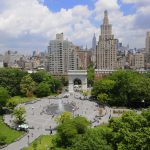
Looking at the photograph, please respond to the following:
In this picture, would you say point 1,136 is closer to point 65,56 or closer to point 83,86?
point 83,86

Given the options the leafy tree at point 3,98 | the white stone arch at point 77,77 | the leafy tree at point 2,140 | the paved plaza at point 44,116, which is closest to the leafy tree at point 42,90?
the paved plaza at point 44,116

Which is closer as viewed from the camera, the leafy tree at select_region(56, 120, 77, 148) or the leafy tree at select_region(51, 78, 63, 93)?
the leafy tree at select_region(56, 120, 77, 148)

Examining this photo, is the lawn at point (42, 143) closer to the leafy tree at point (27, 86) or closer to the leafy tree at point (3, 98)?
the leafy tree at point (3, 98)

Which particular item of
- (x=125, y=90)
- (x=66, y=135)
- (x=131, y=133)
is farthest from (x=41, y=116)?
(x=131, y=133)

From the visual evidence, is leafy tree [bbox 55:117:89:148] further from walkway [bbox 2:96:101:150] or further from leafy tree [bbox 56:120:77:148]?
walkway [bbox 2:96:101:150]

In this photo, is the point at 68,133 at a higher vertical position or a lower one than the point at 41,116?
higher

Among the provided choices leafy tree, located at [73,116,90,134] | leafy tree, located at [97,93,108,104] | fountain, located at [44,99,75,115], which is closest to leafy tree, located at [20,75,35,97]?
fountain, located at [44,99,75,115]

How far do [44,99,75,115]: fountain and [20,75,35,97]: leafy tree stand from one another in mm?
11214

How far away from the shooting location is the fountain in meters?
75.0

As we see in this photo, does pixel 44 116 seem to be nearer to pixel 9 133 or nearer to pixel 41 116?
pixel 41 116

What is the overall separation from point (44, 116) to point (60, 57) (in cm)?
7070

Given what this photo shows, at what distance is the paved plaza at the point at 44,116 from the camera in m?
55.6

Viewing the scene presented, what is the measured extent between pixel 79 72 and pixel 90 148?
72.2m

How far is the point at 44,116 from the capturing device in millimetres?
71188
